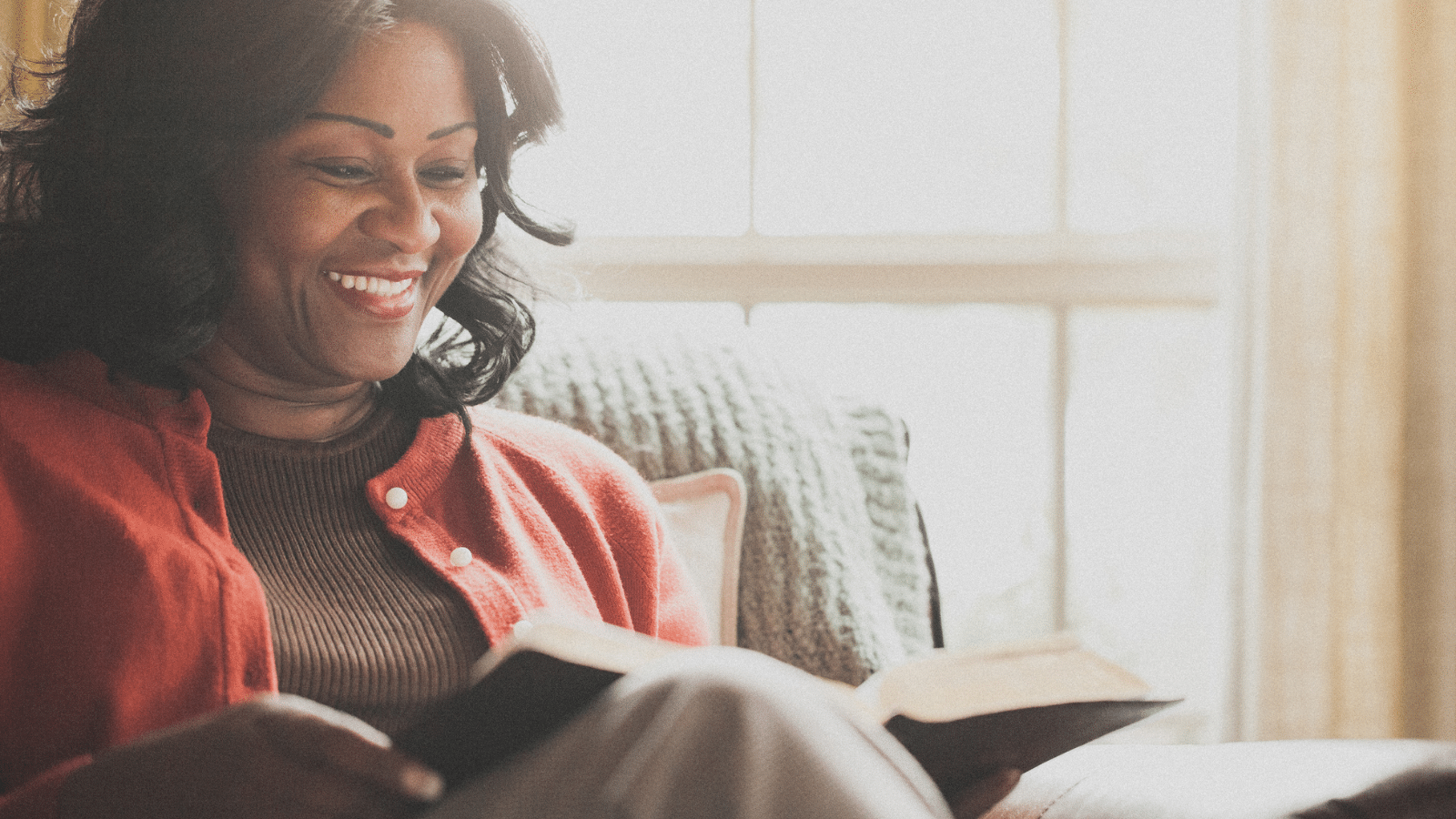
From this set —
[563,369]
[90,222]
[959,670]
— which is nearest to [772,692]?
[959,670]

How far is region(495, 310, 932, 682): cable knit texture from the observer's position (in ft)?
4.43

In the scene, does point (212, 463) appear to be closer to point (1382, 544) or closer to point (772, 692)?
point (772, 692)

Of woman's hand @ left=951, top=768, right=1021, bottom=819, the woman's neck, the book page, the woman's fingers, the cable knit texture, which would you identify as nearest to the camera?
the woman's fingers

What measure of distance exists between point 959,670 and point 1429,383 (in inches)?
55.7

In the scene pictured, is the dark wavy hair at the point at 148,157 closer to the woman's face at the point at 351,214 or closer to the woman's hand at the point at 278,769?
the woman's face at the point at 351,214

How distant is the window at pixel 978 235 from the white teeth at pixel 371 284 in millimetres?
1068

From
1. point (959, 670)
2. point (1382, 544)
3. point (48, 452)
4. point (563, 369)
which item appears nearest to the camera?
point (959, 670)

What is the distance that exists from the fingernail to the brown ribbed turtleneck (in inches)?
14.6

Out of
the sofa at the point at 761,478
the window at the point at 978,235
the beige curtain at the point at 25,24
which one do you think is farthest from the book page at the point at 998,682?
the beige curtain at the point at 25,24

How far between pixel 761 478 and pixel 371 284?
0.49 metres

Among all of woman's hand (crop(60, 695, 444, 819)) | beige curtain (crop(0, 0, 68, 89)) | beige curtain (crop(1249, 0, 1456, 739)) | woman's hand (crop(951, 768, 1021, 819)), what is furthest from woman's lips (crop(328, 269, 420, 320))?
beige curtain (crop(1249, 0, 1456, 739))

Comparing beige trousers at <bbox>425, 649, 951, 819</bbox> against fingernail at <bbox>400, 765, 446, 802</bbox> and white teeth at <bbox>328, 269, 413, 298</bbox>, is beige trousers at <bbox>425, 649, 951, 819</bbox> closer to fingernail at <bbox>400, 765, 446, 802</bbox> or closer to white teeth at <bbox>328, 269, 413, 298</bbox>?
fingernail at <bbox>400, 765, 446, 802</bbox>

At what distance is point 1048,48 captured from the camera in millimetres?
2148

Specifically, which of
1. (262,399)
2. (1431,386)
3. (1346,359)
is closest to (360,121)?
(262,399)
